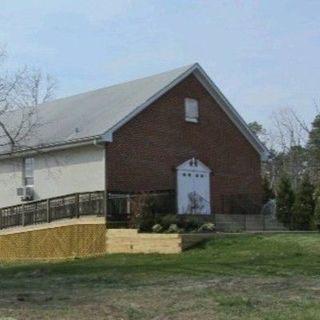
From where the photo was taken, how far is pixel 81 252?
91.5ft

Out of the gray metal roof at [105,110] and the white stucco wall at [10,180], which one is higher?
the gray metal roof at [105,110]

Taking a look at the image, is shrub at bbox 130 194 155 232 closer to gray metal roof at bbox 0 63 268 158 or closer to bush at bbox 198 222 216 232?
bush at bbox 198 222 216 232

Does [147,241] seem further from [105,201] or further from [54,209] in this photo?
[54,209]

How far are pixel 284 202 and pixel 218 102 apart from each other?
21.6ft

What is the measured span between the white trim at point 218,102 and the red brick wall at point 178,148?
8.6 inches

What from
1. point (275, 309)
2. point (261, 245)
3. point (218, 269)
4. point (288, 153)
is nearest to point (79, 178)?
point (261, 245)

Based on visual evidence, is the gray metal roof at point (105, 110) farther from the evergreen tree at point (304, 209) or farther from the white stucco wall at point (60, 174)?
the evergreen tree at point (304, 209)

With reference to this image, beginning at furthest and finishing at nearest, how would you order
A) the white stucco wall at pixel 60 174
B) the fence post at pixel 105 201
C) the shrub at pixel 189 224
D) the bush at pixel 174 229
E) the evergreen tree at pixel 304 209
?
the evergreen tree at pixel 304 209 → the white stucco wall at pixel 60 174 → the fence post at pixel 105 201 → the shrub at pixel 189 224 → the bush at pixel 174 229

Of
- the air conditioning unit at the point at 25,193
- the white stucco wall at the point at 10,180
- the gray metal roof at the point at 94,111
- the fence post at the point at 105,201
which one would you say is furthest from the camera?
the white stucco wall at the point at 10,180

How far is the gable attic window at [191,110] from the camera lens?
109 ft

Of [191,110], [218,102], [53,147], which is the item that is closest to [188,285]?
[53,147]

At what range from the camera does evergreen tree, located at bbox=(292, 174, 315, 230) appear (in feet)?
113

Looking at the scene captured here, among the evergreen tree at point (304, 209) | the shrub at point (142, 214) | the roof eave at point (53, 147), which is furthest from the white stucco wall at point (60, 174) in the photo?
the evergreen tree at point (304, 209)

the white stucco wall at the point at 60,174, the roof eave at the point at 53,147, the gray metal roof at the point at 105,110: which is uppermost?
the gray metal roof at the point at 105,110
